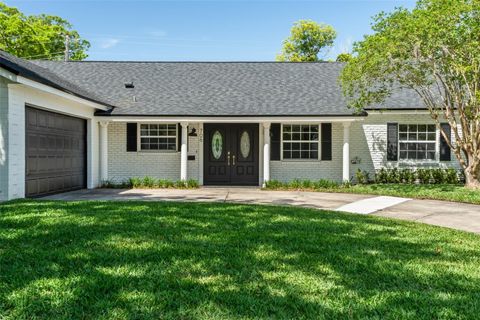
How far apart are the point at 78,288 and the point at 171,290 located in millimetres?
827

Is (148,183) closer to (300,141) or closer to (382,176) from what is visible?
(300,141)

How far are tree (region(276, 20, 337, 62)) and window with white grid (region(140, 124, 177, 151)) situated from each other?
1234 inches

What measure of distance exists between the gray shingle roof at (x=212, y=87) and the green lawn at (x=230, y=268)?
8.69 meters

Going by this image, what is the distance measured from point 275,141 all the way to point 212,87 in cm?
394

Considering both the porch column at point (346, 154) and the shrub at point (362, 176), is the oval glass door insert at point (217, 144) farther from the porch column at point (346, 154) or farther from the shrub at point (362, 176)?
the shrub at point (362, 176)

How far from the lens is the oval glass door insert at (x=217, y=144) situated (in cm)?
1585

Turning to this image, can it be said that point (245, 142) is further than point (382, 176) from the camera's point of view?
Yes

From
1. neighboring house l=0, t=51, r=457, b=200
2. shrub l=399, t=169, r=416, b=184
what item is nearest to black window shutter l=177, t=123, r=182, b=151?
neighboring house l=0, t=51, r=457, b=200

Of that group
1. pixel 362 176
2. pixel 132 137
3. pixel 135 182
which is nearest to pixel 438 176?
pixel 362 176

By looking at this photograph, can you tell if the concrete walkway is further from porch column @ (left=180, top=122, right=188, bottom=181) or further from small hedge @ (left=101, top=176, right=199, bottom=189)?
porch column @ (left=180, top=122, right=188, bottom=181)

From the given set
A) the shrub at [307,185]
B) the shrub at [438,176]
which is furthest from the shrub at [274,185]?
the shrub at [438,176]

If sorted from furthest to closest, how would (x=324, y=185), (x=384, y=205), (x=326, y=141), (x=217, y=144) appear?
(x=217, y=144) < (x=326, y=141) < (x=324, y=185) < (x=384, y=205)

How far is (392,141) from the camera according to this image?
15.7 meters

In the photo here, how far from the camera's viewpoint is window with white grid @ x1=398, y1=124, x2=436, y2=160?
15758 mm
